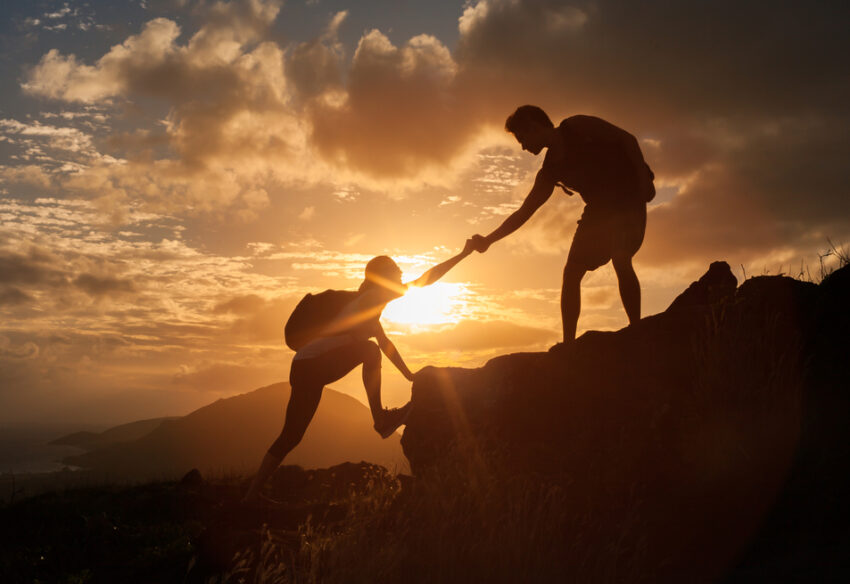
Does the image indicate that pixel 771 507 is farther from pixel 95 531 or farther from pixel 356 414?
pixel 356 414

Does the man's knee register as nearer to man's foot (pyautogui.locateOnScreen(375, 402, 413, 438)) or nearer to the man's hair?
the man's hair

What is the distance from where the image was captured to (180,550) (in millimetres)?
5371

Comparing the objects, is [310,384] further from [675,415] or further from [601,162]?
[601,162]

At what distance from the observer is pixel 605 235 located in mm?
5855

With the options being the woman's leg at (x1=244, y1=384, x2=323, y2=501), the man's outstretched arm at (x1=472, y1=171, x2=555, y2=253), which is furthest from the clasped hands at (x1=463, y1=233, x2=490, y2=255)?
the woman's leg at (x1=244, y1=384, x2=323, y2=501)

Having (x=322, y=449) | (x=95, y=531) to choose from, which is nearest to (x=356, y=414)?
(x=322, y=449)

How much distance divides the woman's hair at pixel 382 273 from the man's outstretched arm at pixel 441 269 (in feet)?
1.54

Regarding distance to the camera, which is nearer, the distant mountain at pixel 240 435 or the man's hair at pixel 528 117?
the man's hair at pixel 528 117

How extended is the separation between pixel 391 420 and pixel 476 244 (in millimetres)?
2143

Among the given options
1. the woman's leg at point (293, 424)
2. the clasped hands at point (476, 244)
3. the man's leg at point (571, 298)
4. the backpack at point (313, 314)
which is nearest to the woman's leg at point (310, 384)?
the woman's leg at point (293, 424)

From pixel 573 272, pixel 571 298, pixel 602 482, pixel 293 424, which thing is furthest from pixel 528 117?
pixel 293 424

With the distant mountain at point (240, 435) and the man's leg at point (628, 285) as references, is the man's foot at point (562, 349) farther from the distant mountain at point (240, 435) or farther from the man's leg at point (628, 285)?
the distant mountain at point (240, 435)

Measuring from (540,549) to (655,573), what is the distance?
2.57 ft

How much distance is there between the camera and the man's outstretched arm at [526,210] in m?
6.28
